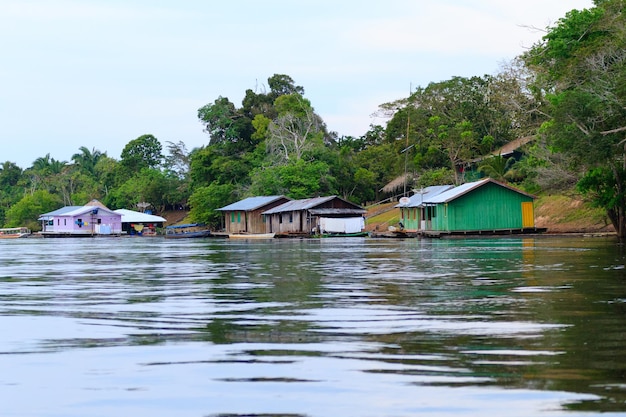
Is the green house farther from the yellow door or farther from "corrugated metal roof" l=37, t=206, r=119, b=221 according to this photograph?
"corrugated metal roof" l=37, t=206, r=119, b=221

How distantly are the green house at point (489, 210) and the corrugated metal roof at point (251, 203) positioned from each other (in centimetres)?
2125

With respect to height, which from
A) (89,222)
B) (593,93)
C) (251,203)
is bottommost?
(89,222)

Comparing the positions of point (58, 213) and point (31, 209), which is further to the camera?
point (31, 209)

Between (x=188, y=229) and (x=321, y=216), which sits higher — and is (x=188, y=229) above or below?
below

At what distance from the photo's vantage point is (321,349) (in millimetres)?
8523

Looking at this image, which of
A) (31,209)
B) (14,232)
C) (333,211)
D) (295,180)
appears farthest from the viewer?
(31,209)

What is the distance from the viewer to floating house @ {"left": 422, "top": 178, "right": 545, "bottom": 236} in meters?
53.9

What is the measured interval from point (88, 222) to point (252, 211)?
1213 inches

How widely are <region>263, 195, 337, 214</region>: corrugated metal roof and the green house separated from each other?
11692 mm

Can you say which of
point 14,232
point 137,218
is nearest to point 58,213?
point 14,232

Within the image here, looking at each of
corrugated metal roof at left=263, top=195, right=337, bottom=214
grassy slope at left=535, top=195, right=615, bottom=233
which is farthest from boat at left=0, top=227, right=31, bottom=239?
grassy slope at left=535, top=195, right=615, bottom=233

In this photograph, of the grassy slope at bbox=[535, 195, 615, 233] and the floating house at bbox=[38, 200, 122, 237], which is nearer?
the grassy slope at bbox=[535, 195, 615, 233]

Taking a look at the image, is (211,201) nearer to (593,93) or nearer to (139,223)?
(139,223)

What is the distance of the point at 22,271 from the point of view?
990 inches
